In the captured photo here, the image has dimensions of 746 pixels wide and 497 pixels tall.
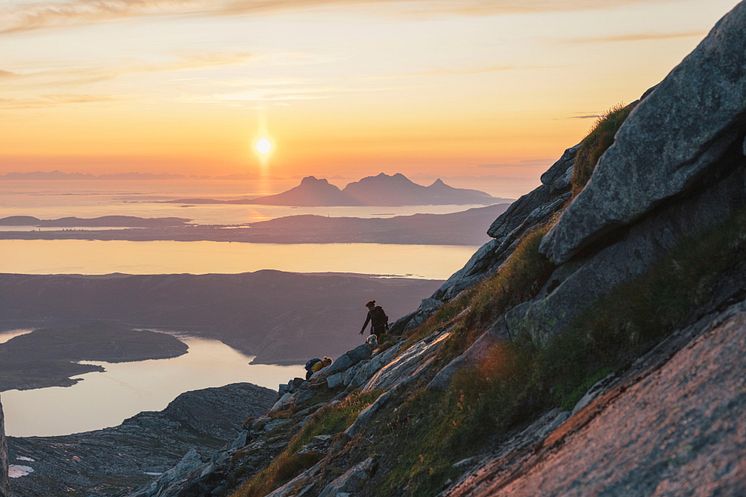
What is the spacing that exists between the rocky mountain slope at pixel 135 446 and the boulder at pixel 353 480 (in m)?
78.4

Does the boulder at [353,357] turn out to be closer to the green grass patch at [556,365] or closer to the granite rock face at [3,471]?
the green grass patch at [556,365]

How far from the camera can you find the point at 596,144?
19.7m

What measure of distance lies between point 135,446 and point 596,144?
373ft

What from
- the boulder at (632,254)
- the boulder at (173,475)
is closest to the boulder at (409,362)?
the boulder at (632,254)

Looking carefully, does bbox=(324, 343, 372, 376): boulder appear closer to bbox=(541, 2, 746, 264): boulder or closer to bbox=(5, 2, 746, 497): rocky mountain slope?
bbox=(5, 2, 746, 497): rocky mountain slope

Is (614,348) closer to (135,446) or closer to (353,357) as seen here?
(353,357)

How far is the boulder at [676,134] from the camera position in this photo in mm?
14695

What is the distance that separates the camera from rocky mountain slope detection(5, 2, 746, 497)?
10.0 m

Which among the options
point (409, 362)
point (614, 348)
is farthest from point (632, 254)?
point (409, 362)

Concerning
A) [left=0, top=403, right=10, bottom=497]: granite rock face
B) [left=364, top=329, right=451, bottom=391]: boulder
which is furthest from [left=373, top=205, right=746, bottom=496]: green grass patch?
[left=0, top=403, right=10, bottom=497]: granite rock face

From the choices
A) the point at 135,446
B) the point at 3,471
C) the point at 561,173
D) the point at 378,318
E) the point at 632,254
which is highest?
the point at 135,446

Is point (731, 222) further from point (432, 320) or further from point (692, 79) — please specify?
point (432, 320)

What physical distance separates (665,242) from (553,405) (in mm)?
3922

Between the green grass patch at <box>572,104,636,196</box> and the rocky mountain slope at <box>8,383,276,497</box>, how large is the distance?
81576mm
